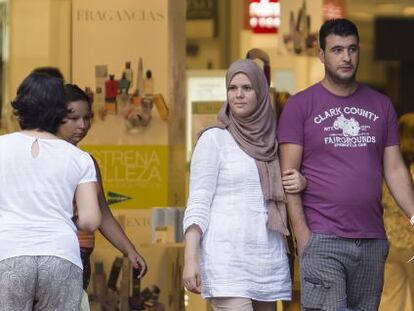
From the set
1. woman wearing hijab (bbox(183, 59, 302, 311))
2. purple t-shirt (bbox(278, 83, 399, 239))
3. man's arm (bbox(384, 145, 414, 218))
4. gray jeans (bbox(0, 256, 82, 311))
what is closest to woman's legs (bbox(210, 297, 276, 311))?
woman wearing hijab (bbox(183, 59, 302, 311))

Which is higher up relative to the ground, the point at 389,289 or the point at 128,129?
the point at 128,129

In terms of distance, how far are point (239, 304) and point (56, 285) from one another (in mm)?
1100

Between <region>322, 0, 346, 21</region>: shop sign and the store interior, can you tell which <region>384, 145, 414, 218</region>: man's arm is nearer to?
the store interior

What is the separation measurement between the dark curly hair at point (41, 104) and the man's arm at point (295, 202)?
4.07 ft

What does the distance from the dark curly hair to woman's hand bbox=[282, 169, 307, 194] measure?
1225mm

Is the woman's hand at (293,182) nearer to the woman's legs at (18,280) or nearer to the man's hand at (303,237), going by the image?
the man's hand at (303,237)

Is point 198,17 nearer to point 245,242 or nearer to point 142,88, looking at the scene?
point 142,88

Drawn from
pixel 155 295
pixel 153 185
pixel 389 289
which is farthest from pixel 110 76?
pixel 389 289

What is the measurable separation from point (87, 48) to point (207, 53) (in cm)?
76

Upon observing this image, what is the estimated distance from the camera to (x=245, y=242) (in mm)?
6105

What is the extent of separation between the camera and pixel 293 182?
6184mm

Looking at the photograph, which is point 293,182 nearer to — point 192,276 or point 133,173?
point 192,276

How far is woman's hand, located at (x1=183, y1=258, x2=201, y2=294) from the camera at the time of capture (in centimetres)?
599

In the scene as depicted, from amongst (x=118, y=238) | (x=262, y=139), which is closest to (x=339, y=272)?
(x=262, y=139)
